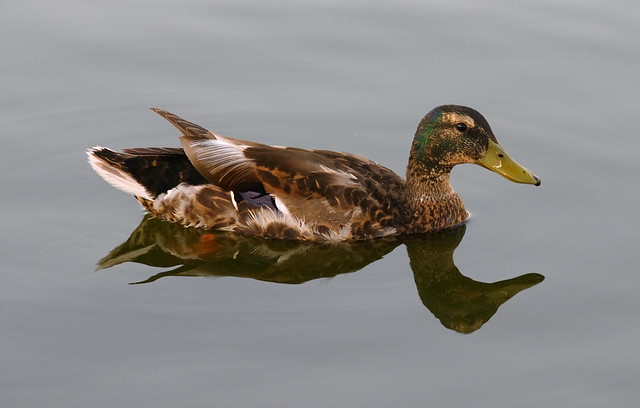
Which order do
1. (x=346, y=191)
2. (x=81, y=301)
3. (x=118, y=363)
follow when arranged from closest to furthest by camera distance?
(x=118, y=363) → (x=81, y=301) → (x=346, y=191)

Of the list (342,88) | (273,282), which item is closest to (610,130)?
(342,88)

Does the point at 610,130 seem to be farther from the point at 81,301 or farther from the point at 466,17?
the point at 81,301

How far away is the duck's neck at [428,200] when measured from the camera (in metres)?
10.5

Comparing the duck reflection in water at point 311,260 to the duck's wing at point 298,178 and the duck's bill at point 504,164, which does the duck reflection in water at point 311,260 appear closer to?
the duck's wing at point 298,178

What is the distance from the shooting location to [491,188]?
11.3 m

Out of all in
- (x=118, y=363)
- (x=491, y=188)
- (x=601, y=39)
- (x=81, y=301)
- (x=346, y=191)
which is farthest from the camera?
(x=601, y=39)

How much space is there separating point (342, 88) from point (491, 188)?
214 cm

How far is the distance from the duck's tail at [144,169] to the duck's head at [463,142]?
6.56ft

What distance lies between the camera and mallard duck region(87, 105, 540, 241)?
10.3 m

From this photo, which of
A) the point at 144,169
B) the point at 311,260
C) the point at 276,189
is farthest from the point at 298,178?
the point at 144,169

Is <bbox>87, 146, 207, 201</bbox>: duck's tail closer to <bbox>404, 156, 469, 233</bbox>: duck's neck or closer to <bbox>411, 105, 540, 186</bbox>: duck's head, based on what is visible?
<bbox>404, 156, 469, 233</bbox>: duck's neck

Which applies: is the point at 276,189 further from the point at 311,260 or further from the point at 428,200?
the point at 428,200

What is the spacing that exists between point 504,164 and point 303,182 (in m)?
1.75

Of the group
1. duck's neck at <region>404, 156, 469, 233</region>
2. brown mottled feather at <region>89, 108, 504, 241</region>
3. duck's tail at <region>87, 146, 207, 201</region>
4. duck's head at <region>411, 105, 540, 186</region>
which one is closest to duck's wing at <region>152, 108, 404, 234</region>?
brown mottled feather at <region>89, 108, 504, 241</region>
